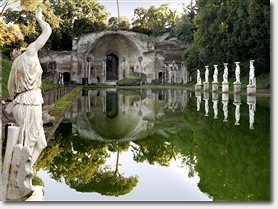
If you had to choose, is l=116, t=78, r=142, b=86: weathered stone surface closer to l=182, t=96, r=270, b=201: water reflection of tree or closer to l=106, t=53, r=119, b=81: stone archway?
l=106, t=53, r=119, b=81: stone archway

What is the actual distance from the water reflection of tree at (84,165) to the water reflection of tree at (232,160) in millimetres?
1139

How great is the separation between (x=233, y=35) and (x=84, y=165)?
78.5ft

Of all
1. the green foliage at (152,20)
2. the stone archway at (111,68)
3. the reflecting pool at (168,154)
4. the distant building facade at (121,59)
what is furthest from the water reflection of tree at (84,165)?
the green foliage at (152,20)

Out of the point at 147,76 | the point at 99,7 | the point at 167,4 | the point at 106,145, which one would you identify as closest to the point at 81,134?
the point at 106,145

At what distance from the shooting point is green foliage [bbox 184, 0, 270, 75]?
81.1 ft

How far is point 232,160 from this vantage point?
6418 mm

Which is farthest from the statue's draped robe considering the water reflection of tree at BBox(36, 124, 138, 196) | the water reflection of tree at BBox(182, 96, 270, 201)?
the water reflection of tree at BBox(182, 96, 270, 201)

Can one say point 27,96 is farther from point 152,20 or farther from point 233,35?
point 152,20

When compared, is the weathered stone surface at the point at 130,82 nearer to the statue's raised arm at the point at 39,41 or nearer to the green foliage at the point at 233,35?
the green foliage at the point at 233,35

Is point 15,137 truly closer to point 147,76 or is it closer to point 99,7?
point 147,76

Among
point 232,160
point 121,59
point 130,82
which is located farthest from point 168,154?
point 121,59

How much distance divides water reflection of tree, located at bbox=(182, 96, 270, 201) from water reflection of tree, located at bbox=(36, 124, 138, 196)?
1.14 meters

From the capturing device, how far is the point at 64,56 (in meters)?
44.9

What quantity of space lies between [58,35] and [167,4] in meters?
16.5
